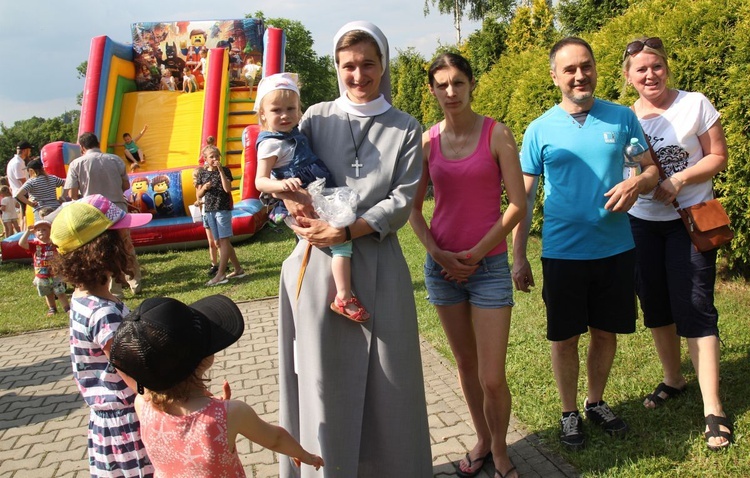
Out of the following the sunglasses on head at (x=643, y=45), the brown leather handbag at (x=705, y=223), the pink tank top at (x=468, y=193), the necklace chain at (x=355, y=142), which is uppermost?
the sunglasses on head at (x=643, y=45)

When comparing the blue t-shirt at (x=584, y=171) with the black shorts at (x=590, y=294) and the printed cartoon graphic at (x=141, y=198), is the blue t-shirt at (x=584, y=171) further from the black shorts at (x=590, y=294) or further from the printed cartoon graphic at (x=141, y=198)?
the printed cartoon graphic at (x=141, y=198)

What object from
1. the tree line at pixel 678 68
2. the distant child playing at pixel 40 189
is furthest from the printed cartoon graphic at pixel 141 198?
the tree line at pixel 678 68

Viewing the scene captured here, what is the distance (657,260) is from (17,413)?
484 centimetres

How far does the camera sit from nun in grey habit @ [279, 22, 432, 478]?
2.53 m

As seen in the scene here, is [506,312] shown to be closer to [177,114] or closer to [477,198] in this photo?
[477,198]

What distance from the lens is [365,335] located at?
8.44 feet

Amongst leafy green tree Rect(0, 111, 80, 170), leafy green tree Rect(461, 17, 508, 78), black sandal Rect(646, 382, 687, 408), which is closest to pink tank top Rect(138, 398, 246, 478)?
black sandal Rect(646, 382, 687, 408)

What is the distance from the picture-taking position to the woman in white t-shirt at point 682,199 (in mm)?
3174

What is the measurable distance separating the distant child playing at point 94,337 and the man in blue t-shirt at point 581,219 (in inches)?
79.3

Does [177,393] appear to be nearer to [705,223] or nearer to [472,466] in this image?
[472,466]

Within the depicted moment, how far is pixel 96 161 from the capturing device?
7.89 metres

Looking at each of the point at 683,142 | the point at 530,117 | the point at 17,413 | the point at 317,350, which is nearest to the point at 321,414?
the point at 317,350

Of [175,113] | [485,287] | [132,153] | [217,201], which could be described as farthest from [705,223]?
[175,113]

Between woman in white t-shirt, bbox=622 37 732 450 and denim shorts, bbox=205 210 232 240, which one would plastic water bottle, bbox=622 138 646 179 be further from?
denim shorts, bbox=205 210 232 240
